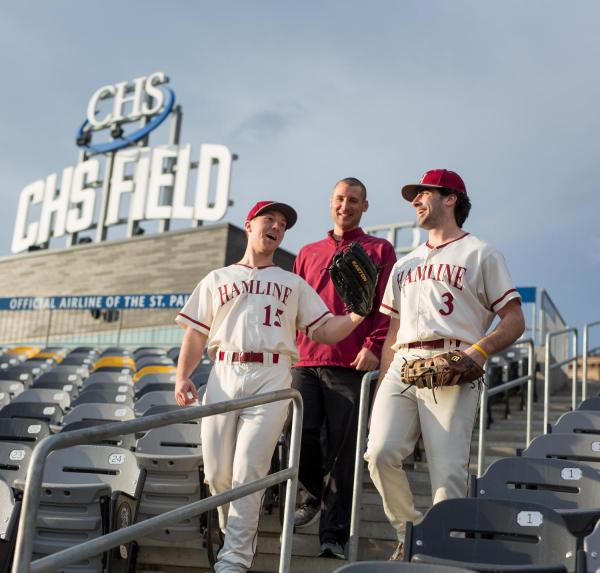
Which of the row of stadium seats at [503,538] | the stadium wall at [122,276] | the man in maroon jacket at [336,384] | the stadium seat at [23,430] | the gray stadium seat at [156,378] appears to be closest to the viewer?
the row of stadium seats at [503,538]

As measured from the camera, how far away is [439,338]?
361 cm

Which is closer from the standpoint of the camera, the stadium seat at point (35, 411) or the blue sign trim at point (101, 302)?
the stadium seat at point (35, 411)

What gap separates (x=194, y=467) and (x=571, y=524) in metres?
2.12

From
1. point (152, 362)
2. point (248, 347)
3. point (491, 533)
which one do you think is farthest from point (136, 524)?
point (152, 362)

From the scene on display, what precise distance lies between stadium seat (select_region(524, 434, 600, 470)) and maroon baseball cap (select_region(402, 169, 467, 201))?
1.46m

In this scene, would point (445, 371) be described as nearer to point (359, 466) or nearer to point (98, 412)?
point (359, 466)

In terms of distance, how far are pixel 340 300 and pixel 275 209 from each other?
0.69m

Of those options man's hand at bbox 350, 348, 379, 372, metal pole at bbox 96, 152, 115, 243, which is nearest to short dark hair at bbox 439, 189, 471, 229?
man's hand at bbox 350, 348, 379, 372

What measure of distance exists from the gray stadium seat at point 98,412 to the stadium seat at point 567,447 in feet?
9.08

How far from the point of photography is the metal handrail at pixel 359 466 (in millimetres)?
3787

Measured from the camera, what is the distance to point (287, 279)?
13.2ft

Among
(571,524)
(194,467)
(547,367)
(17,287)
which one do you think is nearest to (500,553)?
(571,524)

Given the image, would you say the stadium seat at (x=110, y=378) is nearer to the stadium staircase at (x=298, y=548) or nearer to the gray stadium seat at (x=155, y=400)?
the gray stadium seat at (x=155, y=400)

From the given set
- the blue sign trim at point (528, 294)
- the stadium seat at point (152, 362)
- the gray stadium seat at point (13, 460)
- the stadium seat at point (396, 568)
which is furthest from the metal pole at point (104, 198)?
the stadium seat at point (396, 568)
